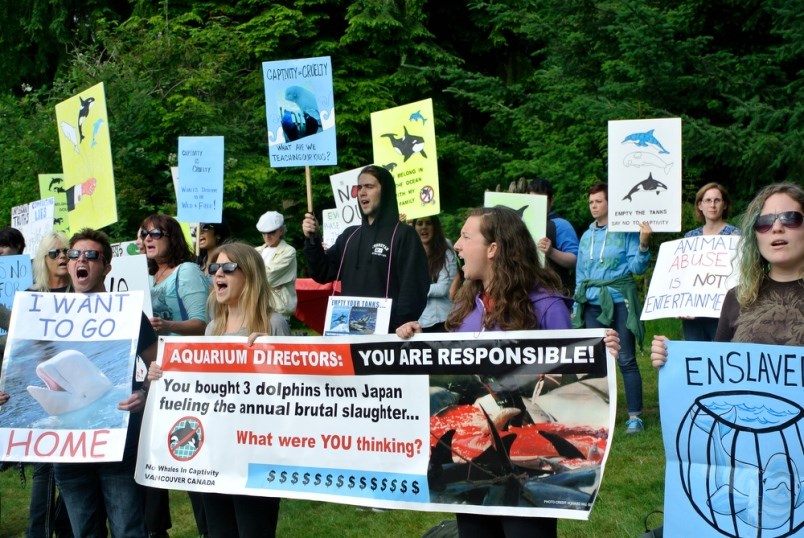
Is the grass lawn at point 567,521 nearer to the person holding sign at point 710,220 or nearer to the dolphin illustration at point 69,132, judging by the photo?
the person holding sign at point 710,220

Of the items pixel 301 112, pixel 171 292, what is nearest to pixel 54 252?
pixel 171 292

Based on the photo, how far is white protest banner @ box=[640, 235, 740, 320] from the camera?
23.3 ft

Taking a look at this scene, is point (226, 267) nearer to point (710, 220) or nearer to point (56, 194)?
point (710, 220)

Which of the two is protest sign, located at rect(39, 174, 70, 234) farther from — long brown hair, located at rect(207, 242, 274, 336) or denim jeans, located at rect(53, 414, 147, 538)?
long brown hair, located at rect(207, 242, 274, 336)

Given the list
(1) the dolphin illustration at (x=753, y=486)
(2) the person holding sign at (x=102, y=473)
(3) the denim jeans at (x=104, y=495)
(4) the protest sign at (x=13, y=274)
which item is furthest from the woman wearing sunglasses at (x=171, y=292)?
(1) the dolphin illustration at (x=753, y=486)

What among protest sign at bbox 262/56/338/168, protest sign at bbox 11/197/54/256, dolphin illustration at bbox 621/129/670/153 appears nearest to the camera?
protest sign at bbox 262/56/338/168

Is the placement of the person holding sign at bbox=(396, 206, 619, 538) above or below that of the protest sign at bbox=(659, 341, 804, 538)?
above

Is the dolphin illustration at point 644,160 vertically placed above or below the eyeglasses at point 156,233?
above

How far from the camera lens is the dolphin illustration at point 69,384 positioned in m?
4.98

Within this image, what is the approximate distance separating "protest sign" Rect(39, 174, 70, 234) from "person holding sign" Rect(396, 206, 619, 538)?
7.28 m

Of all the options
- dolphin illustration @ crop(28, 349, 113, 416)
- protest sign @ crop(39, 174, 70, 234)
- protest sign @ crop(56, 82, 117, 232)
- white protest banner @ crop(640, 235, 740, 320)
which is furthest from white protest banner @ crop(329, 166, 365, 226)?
dolphin illustration @ crop(28, 349, 113, 416)

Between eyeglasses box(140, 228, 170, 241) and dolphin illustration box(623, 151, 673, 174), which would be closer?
eyeglasses box(140, 228, 170, 241)

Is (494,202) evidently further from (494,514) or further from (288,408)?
(494,514)

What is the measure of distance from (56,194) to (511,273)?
26.4 ft
